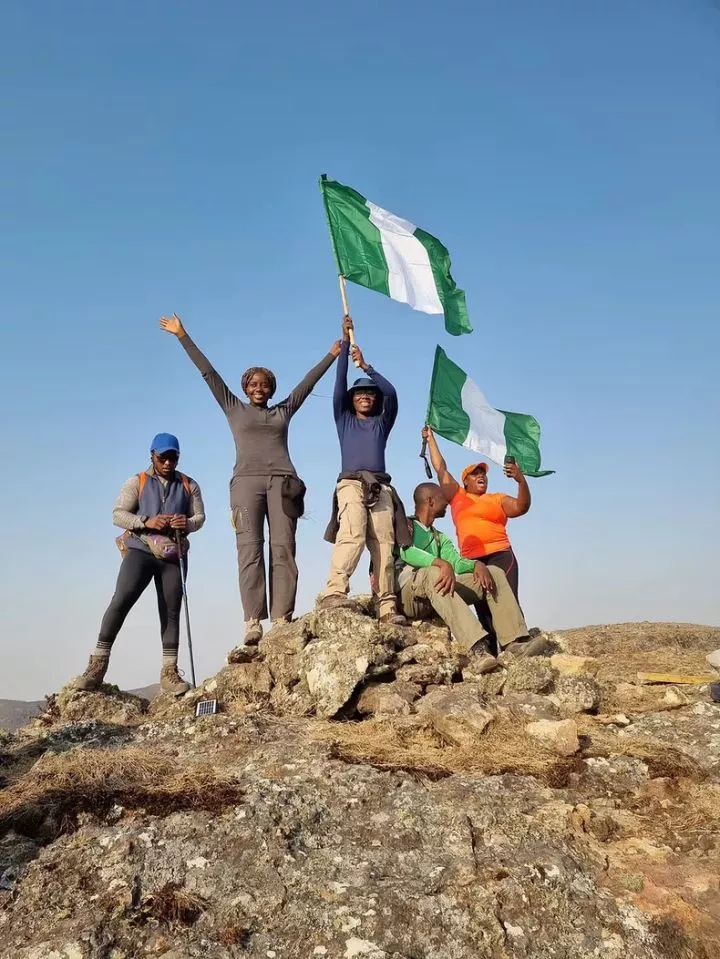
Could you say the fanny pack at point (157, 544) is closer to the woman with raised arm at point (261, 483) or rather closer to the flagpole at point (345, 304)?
the woman with raised arm at point (261, 483)

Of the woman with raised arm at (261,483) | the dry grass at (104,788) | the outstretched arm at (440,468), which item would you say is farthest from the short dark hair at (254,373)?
the dry grass at (104,788)

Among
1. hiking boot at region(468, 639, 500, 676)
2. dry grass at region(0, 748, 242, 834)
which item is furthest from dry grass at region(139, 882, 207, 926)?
hiking boot at region(468, 639, 500, 676)

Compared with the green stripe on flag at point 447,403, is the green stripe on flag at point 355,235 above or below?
above

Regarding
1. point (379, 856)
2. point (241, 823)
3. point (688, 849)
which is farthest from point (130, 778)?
point (688, 849)

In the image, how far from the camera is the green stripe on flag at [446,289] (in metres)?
11.7

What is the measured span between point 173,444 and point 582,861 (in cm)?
626

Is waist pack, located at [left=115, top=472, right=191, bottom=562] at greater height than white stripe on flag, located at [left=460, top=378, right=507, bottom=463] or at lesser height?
lesser

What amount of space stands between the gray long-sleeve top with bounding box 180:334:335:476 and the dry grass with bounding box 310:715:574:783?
3.55 meters

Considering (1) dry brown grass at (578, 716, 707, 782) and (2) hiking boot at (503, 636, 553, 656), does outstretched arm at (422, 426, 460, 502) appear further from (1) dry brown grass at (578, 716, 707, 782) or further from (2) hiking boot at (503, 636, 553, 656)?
(1) dry brown grass at (578, 716, 707, 782)

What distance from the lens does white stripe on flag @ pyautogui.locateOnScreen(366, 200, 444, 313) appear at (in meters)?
11.0

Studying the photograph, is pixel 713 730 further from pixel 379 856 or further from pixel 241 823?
pixel 241 823

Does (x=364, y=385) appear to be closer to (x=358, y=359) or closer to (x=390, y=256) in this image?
(x=358, y=359)

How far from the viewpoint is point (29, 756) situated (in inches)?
247

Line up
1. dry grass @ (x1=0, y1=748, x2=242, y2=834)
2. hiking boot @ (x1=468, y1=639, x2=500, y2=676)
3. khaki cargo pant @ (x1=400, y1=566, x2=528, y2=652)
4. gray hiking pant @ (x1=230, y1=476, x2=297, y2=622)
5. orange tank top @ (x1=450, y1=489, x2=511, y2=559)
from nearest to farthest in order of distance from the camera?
dry grass @ (x1=0, y1=748, x2=242, y2=834) < hiking boot @ (x1=468, y1=639, x2=500, y2=676) < khaki cargo pant @ (x1=400, y1=566, x2=528, y2=652) < gray hiking pant @ (x1=230, y1=476, x2=297, y2=622) < orange tank top @ (x1=450, y1=489, x2=511, y2=559)
